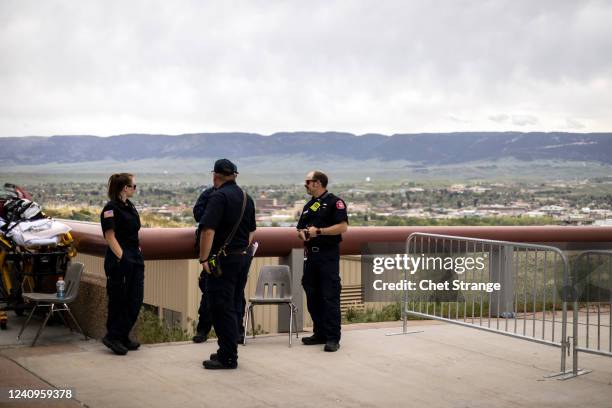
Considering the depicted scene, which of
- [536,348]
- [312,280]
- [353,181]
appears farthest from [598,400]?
[353,181]

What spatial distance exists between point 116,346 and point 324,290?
2.22 meters

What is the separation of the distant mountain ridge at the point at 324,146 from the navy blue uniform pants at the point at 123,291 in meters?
89.5

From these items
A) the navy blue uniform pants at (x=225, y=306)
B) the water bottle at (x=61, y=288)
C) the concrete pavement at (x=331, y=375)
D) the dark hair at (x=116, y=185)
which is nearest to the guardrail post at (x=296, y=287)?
the concrete pavement at (x=331, y=375)

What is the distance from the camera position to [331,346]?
9773 mm

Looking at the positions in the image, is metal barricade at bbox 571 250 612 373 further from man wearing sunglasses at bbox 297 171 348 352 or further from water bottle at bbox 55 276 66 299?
water bottle at bbox 55 276 66 299

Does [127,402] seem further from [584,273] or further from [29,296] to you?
[584,273]

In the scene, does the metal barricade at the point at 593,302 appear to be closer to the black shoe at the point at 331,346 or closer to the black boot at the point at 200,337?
the black shoe at the point at 331,346

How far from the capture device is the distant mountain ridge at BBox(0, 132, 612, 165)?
375 feet

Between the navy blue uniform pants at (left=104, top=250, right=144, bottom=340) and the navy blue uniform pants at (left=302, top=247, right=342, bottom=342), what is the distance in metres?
1.82

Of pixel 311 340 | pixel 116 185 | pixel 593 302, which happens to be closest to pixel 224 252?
pixel 116 185

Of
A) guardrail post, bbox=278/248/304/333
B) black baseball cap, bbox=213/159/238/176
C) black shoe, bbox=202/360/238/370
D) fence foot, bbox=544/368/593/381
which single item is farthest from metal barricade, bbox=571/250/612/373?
black baseball cap, bbox=213/159/238/176

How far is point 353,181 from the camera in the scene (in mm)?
137750

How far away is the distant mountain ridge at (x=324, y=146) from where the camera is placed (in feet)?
375

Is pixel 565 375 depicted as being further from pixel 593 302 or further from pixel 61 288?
pixel 61 288
